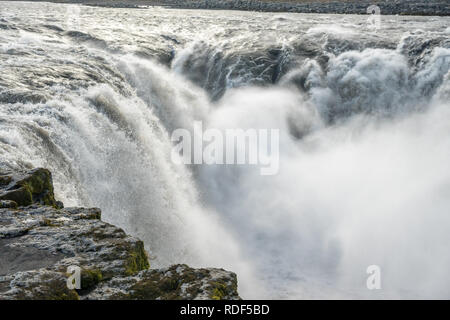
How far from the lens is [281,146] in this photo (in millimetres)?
15938

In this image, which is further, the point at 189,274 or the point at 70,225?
the point at 70,225

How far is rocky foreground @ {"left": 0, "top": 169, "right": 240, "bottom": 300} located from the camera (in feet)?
14.1

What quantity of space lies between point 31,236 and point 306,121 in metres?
13.5

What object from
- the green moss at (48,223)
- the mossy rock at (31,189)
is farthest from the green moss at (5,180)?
the green moss at (48,223)

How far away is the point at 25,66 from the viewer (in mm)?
14273

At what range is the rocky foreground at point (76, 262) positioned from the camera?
169 inches

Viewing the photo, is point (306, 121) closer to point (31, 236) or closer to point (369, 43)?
point (369, 43)

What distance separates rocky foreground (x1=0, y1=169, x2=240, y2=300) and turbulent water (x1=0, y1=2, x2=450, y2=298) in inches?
89.1

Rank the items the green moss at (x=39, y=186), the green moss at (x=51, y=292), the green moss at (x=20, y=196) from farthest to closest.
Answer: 1. the green moss at (x=39, y=186)
2. the green moss at (x=20, y=196)
3. the green moss at (x=51, y=292)

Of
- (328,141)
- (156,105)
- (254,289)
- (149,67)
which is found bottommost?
(254,289)

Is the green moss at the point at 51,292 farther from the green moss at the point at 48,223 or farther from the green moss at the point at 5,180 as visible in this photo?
the green moss at the point at 5,180

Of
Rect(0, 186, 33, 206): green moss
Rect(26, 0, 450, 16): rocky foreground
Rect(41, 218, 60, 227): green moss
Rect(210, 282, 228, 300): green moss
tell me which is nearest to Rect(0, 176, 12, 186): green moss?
Rect(0, 186, 33, 206): green moss

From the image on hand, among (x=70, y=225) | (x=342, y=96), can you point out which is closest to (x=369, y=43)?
(x=342, y=96)

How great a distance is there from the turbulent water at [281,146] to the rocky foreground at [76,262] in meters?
2.26
